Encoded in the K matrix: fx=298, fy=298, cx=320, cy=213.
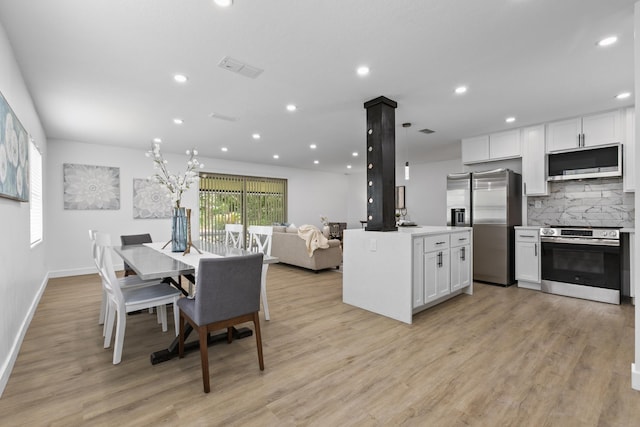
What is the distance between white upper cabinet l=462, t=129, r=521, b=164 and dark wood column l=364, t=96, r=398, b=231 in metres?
2.48

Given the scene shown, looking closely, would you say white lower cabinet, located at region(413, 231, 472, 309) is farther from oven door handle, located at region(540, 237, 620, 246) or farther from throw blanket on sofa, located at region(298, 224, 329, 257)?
throw blanket on sofa, located at region(298, 224, 329, 257)

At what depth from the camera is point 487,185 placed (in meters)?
4.69

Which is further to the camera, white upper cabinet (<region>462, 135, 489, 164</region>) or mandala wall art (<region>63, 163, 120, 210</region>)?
mandala wall art (<region>63, 163, 120, 210</region>)

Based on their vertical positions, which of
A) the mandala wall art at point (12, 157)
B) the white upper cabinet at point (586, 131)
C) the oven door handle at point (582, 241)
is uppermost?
the white upper cabinet at point (586, 131)

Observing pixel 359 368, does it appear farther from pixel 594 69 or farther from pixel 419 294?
pixel 594 69

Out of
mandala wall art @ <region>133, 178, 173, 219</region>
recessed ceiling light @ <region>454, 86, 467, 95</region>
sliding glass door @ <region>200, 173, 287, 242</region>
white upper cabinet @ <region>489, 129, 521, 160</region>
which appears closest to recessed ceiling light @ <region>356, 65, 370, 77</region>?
recessed ceiling light @ <region>454, 86, 467, 95</region>

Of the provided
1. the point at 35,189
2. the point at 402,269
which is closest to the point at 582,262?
the point at 402,269

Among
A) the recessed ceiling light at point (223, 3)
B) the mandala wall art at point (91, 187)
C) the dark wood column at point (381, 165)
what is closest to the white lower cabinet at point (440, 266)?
the dark wood column at point (381, 165)

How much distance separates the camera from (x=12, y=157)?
7.88 ft

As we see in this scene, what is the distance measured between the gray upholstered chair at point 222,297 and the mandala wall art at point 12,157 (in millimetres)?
1549

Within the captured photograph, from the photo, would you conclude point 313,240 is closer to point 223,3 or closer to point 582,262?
point 582,262

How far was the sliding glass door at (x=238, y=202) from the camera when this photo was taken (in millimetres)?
7324

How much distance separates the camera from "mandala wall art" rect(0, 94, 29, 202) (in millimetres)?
2089

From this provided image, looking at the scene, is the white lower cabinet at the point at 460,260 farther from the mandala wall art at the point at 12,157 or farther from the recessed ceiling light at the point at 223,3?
the mandala wall art at the point at 12,157
